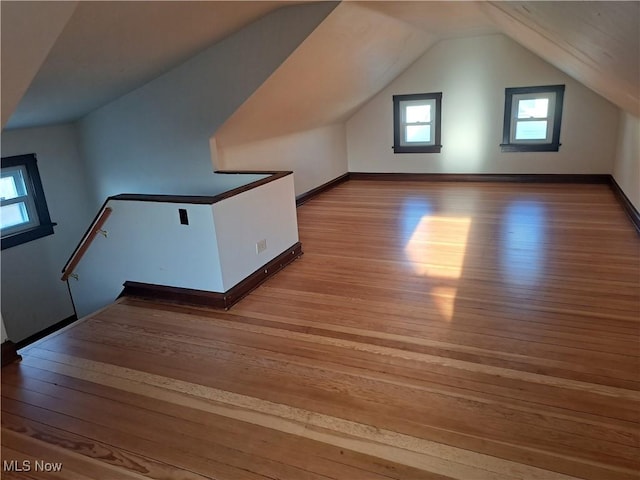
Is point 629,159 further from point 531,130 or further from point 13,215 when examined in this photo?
point 13,215

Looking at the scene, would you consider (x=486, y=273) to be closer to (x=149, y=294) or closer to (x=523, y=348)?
(x=523, y=348)

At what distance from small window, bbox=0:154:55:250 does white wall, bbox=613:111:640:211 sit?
6763mm

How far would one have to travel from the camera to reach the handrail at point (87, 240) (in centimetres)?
363

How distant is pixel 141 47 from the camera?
3.53 m

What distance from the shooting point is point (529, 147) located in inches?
275

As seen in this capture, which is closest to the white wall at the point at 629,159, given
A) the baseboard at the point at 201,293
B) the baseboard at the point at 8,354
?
the baseboard at the point at 201,293

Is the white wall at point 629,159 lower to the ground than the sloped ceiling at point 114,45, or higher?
lower

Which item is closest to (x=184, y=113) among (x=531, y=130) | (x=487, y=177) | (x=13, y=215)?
(x=13, y=215)

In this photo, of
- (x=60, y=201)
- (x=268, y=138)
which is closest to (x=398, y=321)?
(x=268, y=138)

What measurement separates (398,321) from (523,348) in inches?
31.8

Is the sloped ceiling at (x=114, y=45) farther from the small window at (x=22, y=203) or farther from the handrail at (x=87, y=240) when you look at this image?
the handrail at (x=87, y=240)

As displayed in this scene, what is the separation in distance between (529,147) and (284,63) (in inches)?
184

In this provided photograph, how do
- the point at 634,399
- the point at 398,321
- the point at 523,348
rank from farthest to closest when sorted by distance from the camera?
1. the point at 398,321
2. the point at 523,348
3. the point at 634,399

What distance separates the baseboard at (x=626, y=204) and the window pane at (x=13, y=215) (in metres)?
6.75
